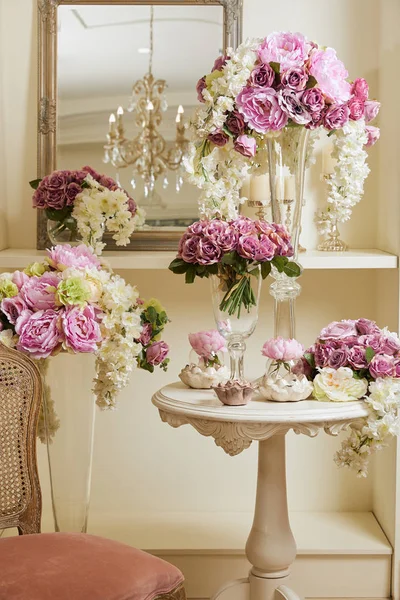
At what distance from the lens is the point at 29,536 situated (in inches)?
85.7

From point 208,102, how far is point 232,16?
0.99m

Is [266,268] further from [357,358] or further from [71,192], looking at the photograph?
[71,192]

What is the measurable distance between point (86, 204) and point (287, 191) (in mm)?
738

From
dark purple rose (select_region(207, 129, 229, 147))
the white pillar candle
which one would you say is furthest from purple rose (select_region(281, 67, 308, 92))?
the white pillar candle

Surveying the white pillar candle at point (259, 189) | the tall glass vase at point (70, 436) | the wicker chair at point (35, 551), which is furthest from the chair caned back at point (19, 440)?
the white pillar candle at point (259, 189)

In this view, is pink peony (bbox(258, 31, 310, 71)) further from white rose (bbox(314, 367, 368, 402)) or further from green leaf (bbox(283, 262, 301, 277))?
white rose (bbox(314, 367, 368, 402))

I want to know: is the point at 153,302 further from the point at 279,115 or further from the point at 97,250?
the point at 279,115

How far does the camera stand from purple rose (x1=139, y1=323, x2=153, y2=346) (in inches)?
99.6

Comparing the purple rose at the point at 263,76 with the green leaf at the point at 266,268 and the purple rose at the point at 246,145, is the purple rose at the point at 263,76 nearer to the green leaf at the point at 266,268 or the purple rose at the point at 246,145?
the purple rose at the point at 246,145

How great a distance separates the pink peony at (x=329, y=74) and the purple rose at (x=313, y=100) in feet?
0.09

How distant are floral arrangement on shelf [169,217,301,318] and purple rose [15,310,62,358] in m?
0.34

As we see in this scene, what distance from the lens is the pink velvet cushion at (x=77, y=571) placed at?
1911 mm

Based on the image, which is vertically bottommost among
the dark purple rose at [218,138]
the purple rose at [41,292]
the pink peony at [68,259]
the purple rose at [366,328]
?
the purple rose at [366,328]

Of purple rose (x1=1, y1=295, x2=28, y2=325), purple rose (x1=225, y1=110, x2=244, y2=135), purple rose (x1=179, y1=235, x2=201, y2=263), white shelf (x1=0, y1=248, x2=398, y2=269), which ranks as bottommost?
purple rose (x1=1, y1=295, x2=28, y2=325)
